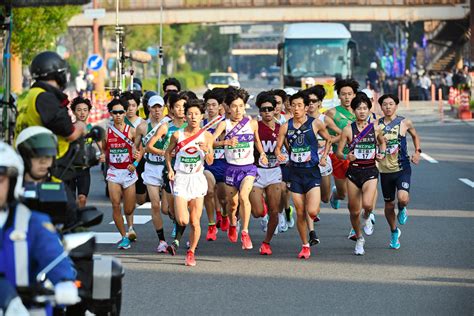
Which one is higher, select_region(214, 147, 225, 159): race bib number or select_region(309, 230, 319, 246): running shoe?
select_region(214, 147, 225, 159): race bib number

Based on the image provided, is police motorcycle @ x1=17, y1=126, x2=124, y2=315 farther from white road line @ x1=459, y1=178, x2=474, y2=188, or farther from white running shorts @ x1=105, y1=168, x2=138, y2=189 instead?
white road line @ x1=459, y1=178, x2=474, y2=188

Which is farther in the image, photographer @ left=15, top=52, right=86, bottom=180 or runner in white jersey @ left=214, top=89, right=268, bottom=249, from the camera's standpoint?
runner in white jersey @ left=214, top=89, right=268, bottom=249

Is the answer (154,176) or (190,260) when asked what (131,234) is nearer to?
(154,176)

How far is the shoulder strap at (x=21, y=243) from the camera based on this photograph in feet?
20.5

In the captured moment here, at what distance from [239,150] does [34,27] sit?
30.4 metres

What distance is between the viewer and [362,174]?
48.8 feet

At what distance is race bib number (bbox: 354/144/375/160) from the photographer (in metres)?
14.9

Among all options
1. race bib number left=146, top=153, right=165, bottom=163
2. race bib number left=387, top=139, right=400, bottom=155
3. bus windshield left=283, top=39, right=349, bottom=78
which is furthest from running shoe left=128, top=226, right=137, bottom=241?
bus windshield left=283, top=39, right=349, bottom=78

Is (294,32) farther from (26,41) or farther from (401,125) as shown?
(401,125)

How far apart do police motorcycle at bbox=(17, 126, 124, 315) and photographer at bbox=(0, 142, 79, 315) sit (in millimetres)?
494

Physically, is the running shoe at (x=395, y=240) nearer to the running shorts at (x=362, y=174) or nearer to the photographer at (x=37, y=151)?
the running shorts at (x=362, y=174)

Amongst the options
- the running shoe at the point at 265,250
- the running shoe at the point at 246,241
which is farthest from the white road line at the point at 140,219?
the running shoe at the point at 265,250

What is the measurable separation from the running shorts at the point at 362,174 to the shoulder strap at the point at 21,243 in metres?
8.76

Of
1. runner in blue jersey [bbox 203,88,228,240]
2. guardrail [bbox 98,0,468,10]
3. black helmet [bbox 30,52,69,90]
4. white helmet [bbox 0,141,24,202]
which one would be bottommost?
runner in blue jersey [bbox 203,88,228,240]
